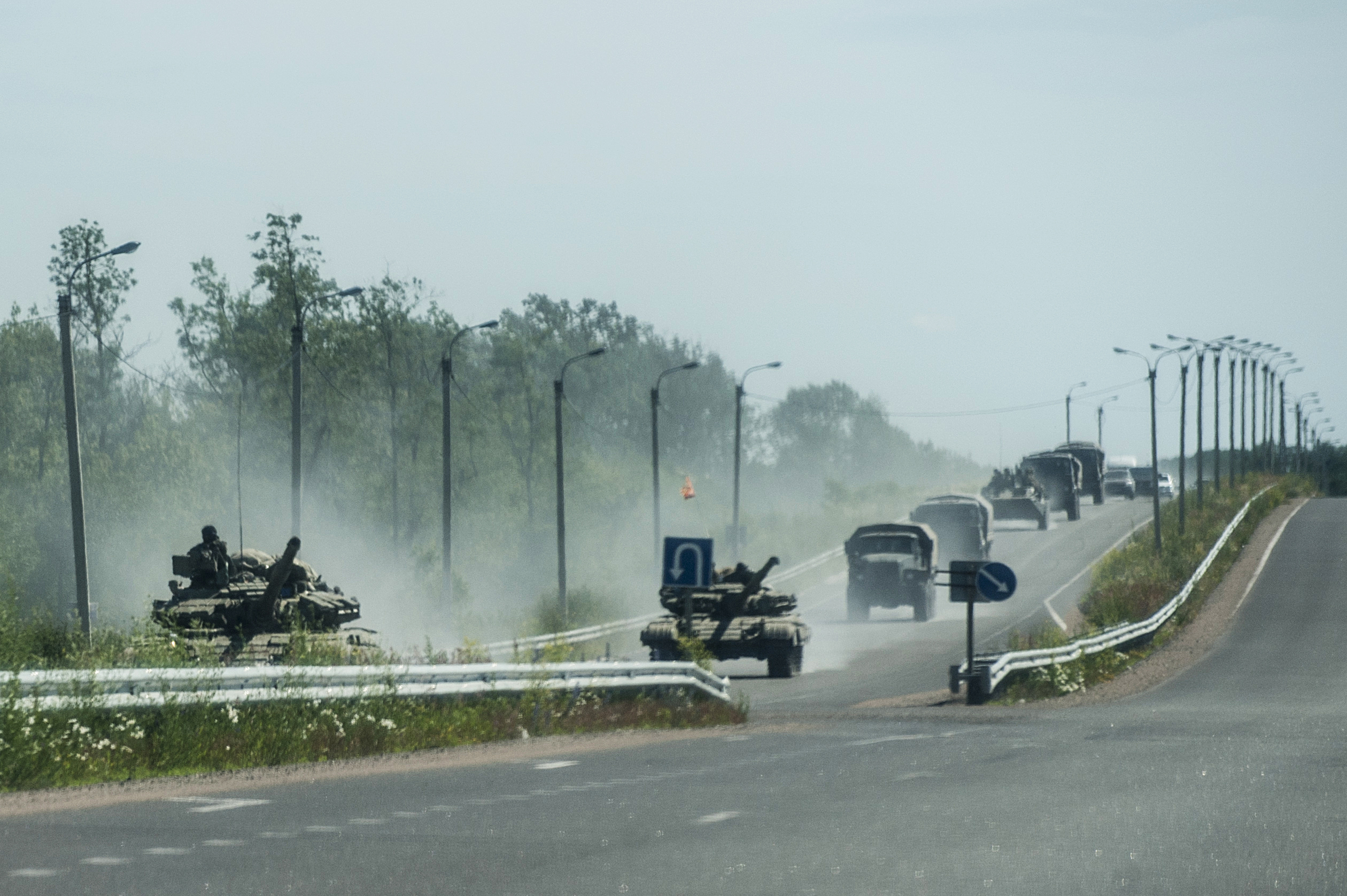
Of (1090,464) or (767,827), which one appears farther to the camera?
(1090,464)

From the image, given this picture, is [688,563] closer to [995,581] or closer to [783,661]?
[995,581]

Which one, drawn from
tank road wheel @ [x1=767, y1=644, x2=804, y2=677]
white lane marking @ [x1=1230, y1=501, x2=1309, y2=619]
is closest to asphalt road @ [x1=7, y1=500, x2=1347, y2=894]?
tank road wheel @ [x1=767, y1=644, x2=804, y2=677]

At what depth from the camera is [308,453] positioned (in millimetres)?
75375

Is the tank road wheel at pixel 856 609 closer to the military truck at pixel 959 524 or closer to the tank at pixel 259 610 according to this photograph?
the military truck at pixel 959 524

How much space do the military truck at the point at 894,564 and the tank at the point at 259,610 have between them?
73.0 ft

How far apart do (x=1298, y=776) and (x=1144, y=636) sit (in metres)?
27.4

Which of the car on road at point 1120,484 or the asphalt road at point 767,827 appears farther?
the car on road at point 1120,484

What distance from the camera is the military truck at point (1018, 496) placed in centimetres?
6938

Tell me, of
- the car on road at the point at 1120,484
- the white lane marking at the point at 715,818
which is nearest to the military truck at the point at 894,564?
the white lane marking at the point at 715,818

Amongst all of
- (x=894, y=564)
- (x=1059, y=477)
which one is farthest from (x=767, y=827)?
(x=1059, y=477)

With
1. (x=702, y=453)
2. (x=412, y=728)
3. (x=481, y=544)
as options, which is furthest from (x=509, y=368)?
(x=412, y=728)

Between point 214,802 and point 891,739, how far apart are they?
7633mm

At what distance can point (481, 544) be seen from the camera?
302 feet

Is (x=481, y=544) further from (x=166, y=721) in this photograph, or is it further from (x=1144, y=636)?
(x=166, y=721)
